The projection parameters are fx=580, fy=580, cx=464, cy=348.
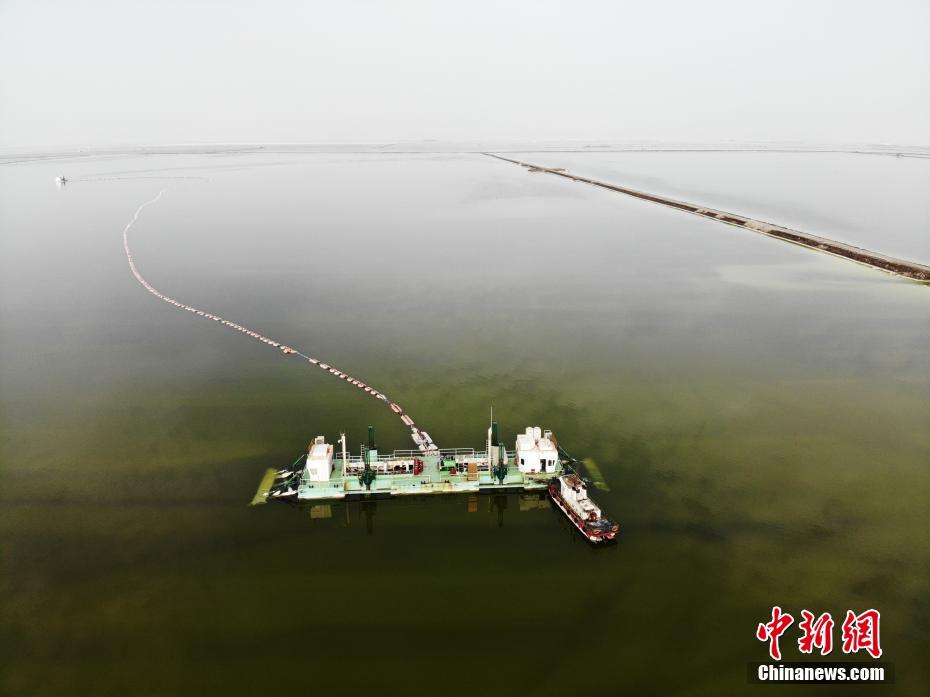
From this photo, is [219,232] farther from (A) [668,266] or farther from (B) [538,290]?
(A) [668,266]

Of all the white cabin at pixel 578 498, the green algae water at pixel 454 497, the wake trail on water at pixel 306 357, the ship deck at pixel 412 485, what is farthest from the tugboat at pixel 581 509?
the wake trail on water at pixel 306 357

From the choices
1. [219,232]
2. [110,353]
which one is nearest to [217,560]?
[110,353]

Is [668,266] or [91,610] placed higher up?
[668,266]

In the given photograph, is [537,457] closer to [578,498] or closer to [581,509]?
[578,498]

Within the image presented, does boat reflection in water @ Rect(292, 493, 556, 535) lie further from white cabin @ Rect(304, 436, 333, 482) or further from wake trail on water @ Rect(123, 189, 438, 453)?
wake trail on water @ Rect(123, 189, 438, 453)

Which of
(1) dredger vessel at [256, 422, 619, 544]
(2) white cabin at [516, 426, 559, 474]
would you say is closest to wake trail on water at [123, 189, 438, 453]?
(1) dredger vessel at [256, 422, 619, 544]

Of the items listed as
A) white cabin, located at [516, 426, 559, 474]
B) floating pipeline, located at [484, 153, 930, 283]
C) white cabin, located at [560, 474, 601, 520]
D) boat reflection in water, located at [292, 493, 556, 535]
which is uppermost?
floating pipeline, located at [484, 153, 930, 283]
